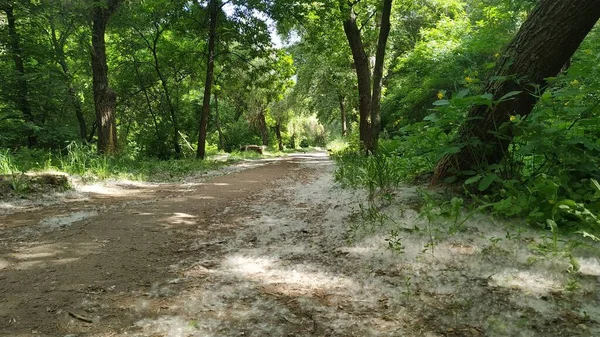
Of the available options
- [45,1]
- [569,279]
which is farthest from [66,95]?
[569,279]

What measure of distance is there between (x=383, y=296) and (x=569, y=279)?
106 cm

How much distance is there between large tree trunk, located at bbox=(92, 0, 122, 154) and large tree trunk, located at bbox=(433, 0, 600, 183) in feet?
34.2

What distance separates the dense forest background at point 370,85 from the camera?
2998 millimetres

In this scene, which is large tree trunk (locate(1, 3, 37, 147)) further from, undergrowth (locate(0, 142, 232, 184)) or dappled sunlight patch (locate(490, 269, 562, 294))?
dappled sunlight patch (locate(490, 269, 562, 294))

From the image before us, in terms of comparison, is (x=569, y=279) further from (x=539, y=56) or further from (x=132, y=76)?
(x=132, y=76)

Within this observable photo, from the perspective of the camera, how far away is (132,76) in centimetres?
1664

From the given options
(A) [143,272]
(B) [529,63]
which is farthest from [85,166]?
(B) [529,63]

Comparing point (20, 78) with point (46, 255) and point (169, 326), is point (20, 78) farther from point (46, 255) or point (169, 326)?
point (169, 326)

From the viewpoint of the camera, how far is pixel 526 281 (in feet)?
6.99

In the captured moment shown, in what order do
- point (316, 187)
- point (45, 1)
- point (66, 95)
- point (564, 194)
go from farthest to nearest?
point (66, 95) < point (45, 1) < point (316, 187) < point (564, 194)

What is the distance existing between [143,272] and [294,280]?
1171 mm

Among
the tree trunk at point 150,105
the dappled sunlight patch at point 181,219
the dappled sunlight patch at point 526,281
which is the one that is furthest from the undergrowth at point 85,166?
the dappled sunlight patch at point 526,281

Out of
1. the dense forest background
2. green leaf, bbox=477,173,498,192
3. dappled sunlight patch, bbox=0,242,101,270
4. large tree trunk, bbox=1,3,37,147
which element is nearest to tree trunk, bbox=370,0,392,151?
the dense forest background

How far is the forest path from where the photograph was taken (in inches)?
78.0
